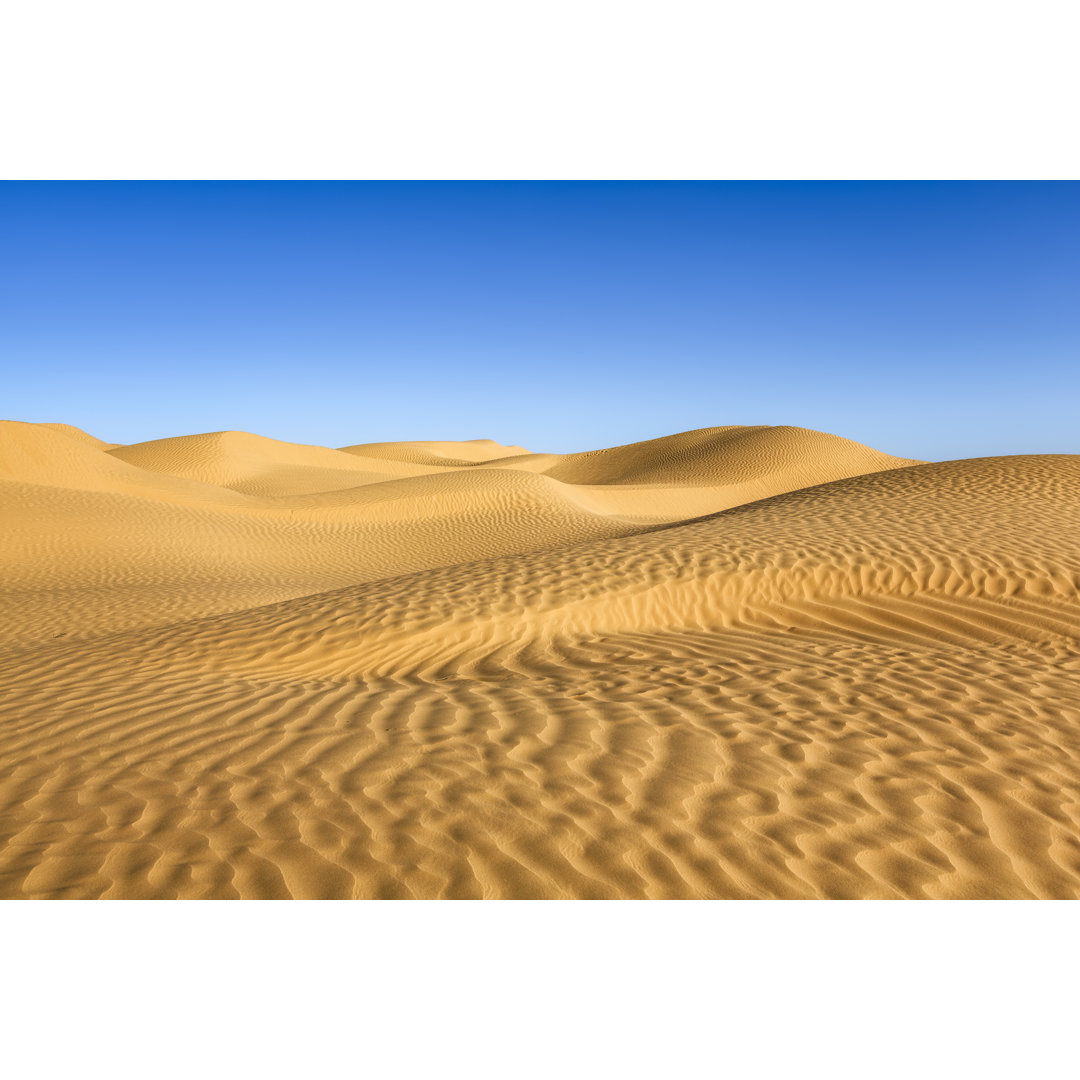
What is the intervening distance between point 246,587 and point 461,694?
33.3ft

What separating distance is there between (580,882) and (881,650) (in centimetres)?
486

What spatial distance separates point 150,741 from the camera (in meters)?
4.66

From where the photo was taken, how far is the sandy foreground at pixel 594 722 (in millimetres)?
3109

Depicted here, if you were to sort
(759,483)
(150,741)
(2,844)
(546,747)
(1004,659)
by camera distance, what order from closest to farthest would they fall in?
(2,844) → (546,747) → (150,741) → (1004,659) → (759,483)

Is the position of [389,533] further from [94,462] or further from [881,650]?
[881,650]

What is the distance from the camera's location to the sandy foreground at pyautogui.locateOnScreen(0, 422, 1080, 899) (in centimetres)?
311

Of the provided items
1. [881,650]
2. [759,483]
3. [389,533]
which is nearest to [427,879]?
[881,650]

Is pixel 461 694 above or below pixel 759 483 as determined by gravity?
below

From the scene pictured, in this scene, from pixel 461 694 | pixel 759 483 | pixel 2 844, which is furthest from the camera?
pixel 759 483

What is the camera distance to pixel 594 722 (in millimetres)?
4855

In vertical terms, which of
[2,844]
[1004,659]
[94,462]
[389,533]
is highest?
[94,462]

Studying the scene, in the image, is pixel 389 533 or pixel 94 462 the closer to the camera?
pixel 389 533

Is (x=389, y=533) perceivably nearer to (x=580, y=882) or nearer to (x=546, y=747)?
(x=546, y=747)

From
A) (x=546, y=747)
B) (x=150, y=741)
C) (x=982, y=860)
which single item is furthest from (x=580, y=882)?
(x=150, y=741)
